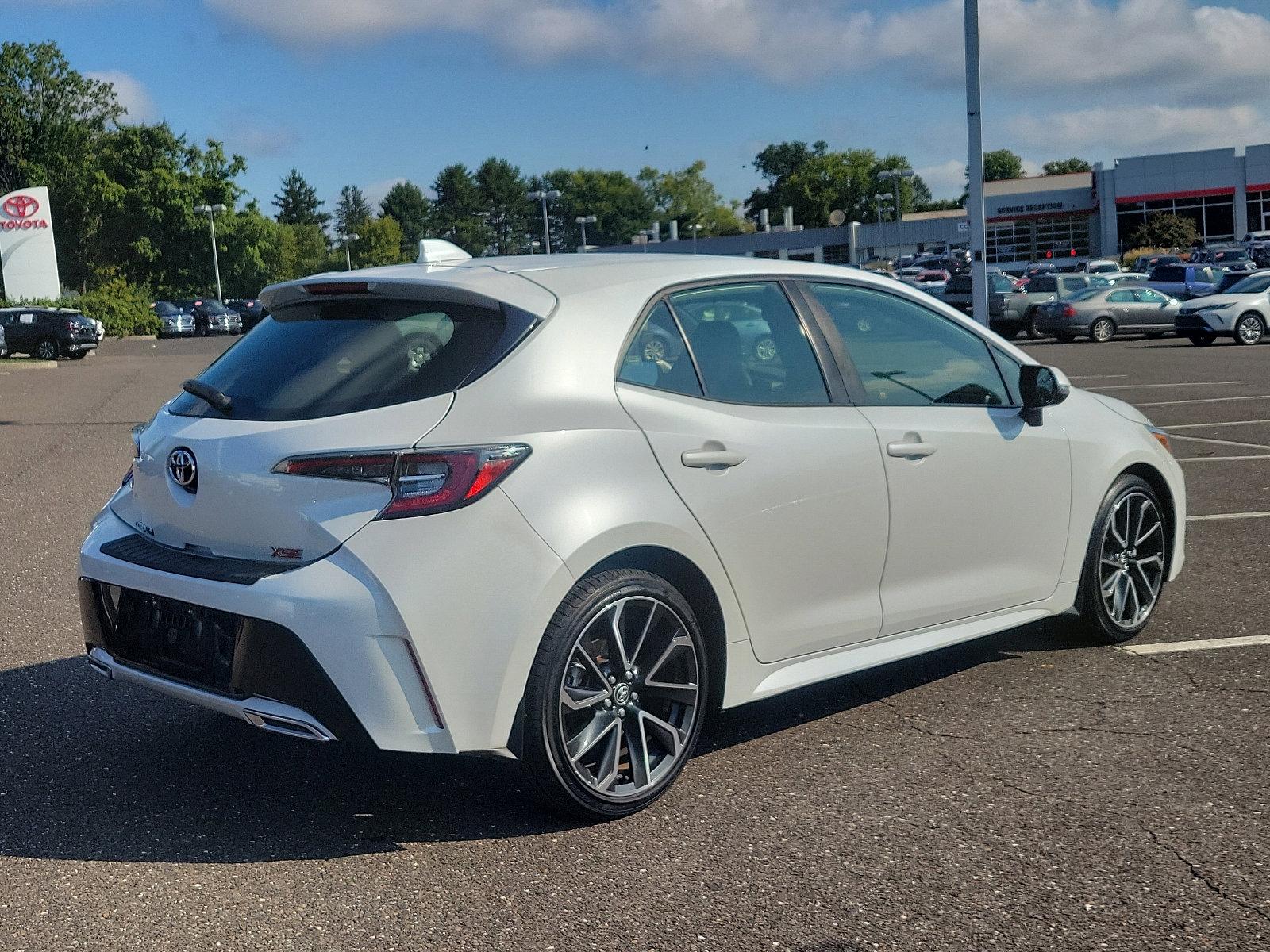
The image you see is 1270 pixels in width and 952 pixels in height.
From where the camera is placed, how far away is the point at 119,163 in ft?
301

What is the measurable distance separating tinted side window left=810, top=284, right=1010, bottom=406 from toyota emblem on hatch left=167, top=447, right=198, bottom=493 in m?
2.10

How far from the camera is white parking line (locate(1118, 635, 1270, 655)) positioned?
558 centimetres

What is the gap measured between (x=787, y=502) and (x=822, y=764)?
0.84 meters

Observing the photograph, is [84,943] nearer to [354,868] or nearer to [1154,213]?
[354,868]

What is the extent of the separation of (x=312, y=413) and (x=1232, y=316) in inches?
1102

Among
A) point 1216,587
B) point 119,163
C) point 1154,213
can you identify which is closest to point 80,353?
point 1216,587

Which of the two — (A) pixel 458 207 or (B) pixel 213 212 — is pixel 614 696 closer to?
(B) pixel 213 212

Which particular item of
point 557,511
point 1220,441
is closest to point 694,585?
point 557,511

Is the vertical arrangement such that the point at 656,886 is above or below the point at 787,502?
below

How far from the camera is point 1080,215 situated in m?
90.2

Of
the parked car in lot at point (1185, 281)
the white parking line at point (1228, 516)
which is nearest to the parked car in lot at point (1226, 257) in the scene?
the parked car in lot at point (1185, 281)

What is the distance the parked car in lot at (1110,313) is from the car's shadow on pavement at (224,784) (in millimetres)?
28008

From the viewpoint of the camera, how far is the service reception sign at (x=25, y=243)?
5381cm

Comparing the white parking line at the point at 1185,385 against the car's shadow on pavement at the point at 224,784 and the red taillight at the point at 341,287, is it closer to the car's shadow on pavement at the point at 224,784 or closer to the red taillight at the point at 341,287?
the car's shadow on pavement at the point at 224,784
